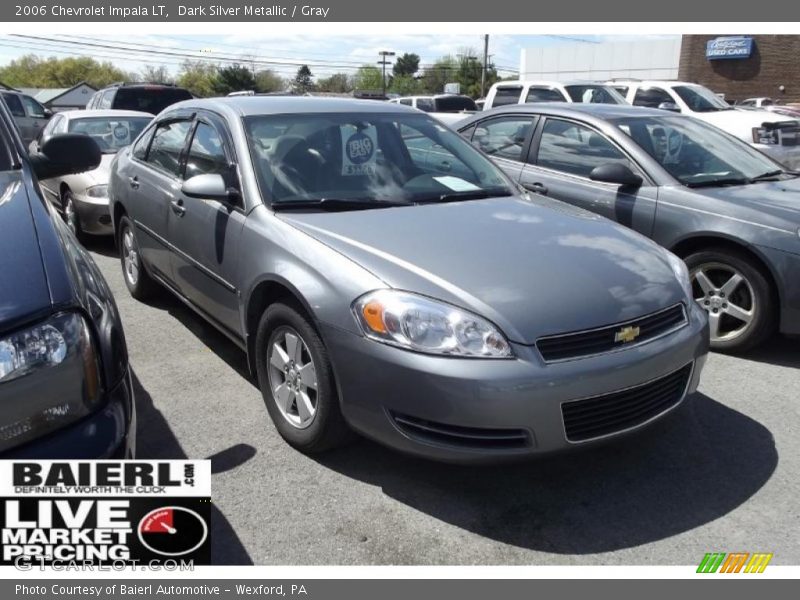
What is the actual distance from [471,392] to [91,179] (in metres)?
5.92

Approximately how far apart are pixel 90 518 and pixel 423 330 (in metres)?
1.32

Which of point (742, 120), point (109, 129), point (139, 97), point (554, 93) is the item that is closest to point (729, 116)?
point (742, 120)

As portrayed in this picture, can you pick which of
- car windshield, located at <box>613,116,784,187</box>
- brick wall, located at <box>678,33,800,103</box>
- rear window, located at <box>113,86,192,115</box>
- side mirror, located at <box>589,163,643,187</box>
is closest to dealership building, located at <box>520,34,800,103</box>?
brick wall, located at <box>678,33,800,103</box>

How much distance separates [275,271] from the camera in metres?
3.30

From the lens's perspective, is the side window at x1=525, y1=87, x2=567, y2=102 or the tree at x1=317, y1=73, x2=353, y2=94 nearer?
the side window at x1=525, y1=87, x2=567, y2=102

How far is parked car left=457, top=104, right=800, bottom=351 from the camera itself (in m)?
4.52

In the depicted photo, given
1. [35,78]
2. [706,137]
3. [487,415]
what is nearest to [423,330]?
[487,415]

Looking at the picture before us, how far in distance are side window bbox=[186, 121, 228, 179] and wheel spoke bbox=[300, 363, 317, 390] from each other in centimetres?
133

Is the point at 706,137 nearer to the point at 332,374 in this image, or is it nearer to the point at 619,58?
the point at 332,374

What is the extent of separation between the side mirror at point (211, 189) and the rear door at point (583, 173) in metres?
2.12

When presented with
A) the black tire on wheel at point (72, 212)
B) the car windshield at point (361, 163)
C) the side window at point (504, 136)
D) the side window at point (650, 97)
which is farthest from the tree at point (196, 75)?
the car windshield at point (361, 163)

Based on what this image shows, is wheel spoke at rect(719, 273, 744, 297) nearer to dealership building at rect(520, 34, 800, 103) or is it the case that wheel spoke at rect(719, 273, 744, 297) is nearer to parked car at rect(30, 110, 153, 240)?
parked car at rect(30, 110, 153, 240)

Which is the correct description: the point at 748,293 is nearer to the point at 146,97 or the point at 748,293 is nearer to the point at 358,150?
the point at 358,150

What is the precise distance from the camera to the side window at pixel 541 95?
1462 centimetres
